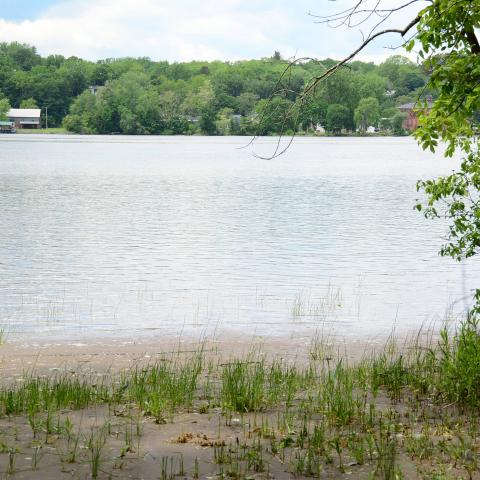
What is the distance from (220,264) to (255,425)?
19066mm

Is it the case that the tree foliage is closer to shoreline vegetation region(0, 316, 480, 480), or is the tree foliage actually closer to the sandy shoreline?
shoreline vegetation region(0, 316, 480, 480)

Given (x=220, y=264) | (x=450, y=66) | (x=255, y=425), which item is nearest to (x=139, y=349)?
(x=255, y=425)

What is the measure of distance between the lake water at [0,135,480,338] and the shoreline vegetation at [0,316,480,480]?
21.1 feet

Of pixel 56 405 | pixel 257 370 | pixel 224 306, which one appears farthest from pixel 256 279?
pixel 56 405

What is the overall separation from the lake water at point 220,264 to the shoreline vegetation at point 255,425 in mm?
6426

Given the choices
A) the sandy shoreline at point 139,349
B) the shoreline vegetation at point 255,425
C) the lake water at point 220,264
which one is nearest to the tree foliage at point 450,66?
the shoreline vegetation at point 255,425

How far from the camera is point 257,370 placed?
10633 millimetres

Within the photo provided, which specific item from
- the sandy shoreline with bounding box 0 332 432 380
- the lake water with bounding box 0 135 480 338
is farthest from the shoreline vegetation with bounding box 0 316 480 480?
the lake water with bounding box 0 135 480 338

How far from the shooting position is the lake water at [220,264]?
1830 cm

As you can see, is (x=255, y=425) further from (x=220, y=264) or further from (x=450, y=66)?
(x=220, y=264)

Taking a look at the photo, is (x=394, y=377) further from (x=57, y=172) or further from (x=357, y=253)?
(x=57, y=172)

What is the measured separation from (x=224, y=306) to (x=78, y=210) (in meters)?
27.3

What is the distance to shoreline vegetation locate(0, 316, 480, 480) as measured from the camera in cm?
711

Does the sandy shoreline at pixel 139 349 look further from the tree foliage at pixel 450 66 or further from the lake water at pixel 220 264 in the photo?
the tree foliage at pixel 450 66
